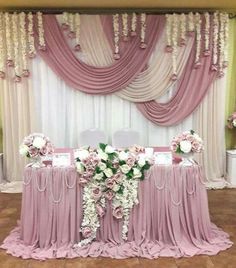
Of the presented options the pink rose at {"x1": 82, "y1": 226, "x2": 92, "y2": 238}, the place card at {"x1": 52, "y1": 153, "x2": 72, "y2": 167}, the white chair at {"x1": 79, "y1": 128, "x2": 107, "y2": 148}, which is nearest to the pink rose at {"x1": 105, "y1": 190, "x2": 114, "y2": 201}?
the pink rose at {"x1": 82, "y1": 226, "x2": 92, "y2": 238}

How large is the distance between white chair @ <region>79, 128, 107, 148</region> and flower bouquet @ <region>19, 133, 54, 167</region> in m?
1.65

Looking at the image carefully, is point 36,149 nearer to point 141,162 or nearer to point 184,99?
point 141,162

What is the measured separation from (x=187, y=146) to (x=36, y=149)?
1371mm

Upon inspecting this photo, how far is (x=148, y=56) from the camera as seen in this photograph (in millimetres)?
5238

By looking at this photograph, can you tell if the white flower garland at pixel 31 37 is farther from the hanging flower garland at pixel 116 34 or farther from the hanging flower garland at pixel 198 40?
the hanging flower garland at pixel 198 40

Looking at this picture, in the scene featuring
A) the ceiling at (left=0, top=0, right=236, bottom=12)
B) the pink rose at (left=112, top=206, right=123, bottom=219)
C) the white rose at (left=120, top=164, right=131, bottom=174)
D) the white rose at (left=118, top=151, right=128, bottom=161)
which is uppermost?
the ceiling at (left=0, top=0, right=236, bottom=12)

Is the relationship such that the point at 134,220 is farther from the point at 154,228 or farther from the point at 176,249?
the point at 176,249

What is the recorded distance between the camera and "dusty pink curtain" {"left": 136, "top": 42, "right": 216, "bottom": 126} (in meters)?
5.32

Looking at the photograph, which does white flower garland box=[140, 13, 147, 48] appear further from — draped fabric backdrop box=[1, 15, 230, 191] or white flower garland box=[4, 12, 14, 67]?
white flower garland box=[4, 12, 14, 67]

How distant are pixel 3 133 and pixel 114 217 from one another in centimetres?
260

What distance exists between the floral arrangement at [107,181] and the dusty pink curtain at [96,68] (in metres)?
1.90

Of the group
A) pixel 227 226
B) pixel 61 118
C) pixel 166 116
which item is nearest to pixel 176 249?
pixel 227 226

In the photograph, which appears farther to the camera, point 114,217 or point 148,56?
point 148,56

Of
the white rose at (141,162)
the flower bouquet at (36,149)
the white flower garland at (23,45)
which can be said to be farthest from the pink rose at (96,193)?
the white flower garland at (23,45)
